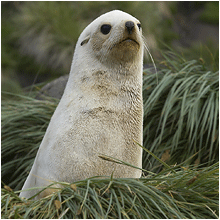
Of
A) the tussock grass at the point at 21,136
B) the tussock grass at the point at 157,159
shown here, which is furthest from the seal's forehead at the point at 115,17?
the tussock grass at the point at 21,136

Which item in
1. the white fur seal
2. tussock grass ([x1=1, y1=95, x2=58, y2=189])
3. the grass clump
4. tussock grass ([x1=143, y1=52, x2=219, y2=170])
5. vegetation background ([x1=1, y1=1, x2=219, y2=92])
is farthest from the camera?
vegetation background ([x1=1, y1=1, x2=219, y2=92])

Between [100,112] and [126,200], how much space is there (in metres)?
0.55

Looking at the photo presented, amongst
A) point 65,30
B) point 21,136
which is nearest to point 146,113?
point 21,136

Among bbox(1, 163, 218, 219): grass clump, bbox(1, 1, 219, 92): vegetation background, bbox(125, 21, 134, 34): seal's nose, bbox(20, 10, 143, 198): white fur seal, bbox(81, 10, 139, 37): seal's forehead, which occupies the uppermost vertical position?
bbox(1, 1, 219, 92): vegetation background

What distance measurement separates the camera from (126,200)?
1.89 m

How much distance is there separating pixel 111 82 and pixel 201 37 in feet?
24.7

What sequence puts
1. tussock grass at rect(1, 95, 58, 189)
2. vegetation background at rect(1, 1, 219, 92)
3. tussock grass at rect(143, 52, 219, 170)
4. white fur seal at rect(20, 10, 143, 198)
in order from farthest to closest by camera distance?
vegetation background at rect(1, 1, 219, 92), tussock grass at rect(1, 95, 58, 189), tussock grass at rect(143, 52, 219, 170), white fur seal at rect(20, 10, 143, 198)

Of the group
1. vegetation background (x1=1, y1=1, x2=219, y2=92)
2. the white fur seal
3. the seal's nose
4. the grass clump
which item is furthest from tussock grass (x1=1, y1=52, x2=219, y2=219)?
vegetation background (x1=1, y1=1, x2=219, y2=92)

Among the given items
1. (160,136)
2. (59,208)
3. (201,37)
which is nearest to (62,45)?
(201,37)

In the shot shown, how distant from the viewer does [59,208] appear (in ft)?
6.09

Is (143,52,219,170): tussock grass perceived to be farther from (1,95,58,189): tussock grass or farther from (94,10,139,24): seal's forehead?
(94,10,139,24): seal's forehead

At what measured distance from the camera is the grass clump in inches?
72.0

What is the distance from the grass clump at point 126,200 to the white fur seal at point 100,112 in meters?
0.13

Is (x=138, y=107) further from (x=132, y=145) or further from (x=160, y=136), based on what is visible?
(x=160, y=136)
